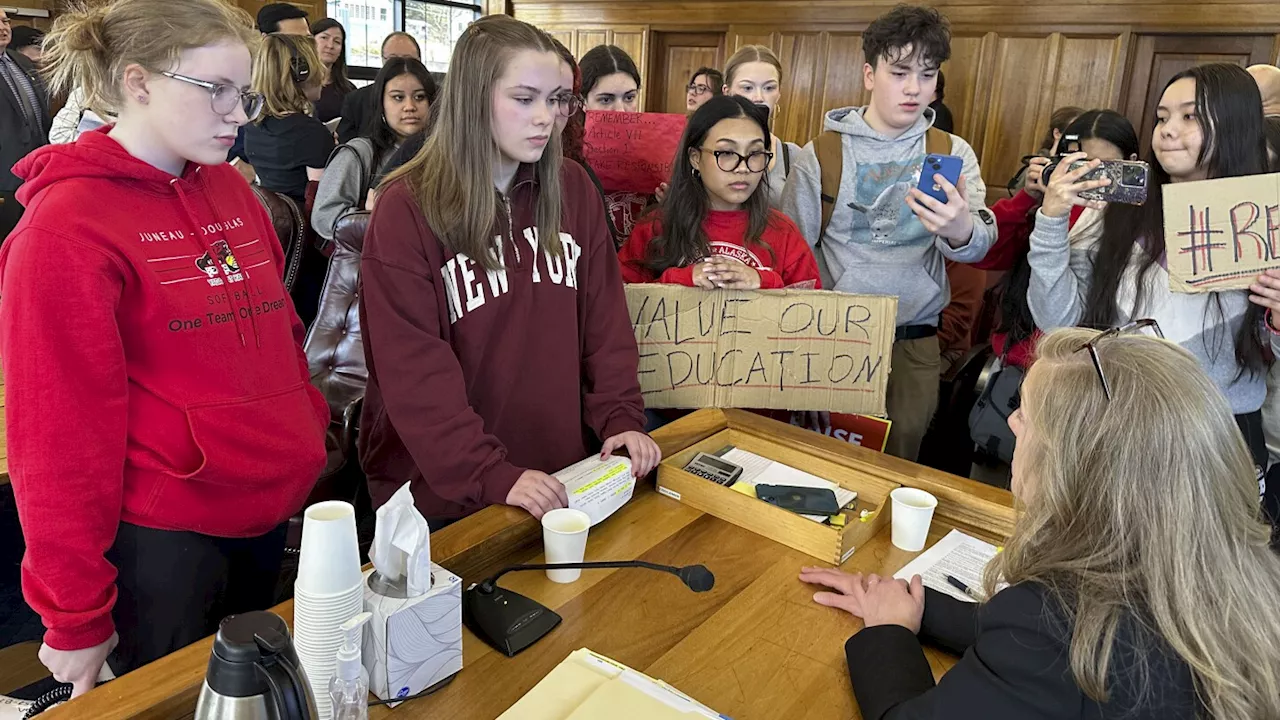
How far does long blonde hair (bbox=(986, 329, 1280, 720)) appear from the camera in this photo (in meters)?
0.84

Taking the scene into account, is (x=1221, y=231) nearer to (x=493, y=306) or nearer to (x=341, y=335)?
(x=493, y=306)

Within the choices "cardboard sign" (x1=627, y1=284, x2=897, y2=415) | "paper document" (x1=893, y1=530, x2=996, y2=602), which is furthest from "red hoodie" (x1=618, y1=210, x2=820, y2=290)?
"paper document" (x1=893, y1=530, x2=996, y2=602)

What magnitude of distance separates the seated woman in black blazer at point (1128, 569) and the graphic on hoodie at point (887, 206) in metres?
1.40

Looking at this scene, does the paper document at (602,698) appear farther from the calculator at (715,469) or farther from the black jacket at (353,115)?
the black jacket at (353,115)

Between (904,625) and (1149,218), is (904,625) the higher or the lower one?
the lower one

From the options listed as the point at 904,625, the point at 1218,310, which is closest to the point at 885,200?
the point at 1218,310

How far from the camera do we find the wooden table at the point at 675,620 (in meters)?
0.97

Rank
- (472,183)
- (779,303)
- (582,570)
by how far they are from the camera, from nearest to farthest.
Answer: (582,570), (472,183), (779,303)

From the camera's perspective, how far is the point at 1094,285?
Result: 2.08 m

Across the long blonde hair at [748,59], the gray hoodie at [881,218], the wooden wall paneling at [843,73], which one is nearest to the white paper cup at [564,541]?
the gray hoodie at [881,218]

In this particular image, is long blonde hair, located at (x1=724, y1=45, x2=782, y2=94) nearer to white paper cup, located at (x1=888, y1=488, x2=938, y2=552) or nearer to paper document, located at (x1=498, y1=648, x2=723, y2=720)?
white paper cup, located at (x1=888, y1=488, x2=938, y2=552)

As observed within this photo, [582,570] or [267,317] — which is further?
[267,317]

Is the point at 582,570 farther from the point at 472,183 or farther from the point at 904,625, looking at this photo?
the point at 472,183

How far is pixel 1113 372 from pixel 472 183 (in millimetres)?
1035
